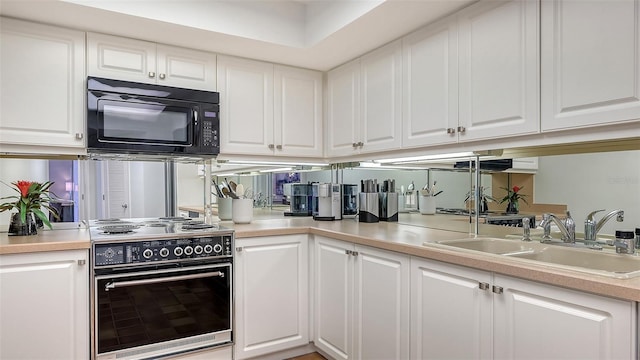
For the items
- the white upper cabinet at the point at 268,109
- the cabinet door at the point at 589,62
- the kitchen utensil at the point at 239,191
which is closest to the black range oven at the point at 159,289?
the kitchen utensil at the point at 239,191

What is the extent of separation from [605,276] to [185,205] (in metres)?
2.48

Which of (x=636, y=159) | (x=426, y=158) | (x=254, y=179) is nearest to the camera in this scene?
(x=636, y=159)

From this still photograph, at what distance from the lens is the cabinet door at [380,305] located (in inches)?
75.5

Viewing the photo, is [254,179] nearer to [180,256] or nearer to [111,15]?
[180,256]

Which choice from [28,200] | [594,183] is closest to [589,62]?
[594,183]

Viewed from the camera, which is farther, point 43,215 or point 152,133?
point 152,133

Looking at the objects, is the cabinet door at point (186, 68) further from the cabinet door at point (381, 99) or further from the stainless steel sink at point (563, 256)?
the stainless steel sink at point (563, 256)

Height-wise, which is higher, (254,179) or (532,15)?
(532,15)

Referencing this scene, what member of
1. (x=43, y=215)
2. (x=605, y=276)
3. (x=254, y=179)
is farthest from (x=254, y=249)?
(x=605, y=276)

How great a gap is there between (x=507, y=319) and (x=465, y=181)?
107cm

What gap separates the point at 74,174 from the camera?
2488 mm

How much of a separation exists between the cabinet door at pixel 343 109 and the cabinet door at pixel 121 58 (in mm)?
1263

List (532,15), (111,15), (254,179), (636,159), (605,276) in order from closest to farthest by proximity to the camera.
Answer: (605,276)
(636,159)
(532,15)
(111,15)
(254,179)

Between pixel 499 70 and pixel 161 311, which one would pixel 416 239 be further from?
pixel 161 311
